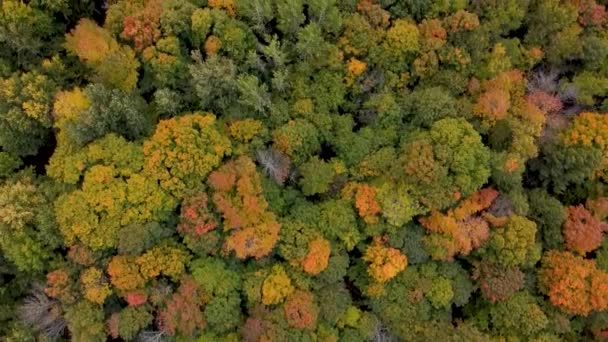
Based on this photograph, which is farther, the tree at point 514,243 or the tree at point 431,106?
the tree at point 431,106

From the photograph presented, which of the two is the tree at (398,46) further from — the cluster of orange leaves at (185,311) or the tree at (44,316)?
the tree at (44,316)

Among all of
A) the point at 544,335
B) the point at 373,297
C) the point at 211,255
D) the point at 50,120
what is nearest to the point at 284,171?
the point at 211,255

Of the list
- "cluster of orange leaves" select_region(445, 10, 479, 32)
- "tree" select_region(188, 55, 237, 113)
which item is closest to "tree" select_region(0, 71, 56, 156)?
"tree" select_region(188, 55, 237, 113)

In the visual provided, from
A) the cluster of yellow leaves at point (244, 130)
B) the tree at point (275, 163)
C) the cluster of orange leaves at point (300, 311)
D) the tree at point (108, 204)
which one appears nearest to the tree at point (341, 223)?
the tree at point (275, 163)

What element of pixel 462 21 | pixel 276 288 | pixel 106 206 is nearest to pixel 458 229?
pixel 276 288

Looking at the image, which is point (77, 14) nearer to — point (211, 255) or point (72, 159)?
point (72, 159)

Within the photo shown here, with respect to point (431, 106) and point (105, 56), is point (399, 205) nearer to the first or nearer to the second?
point (431, 106)
